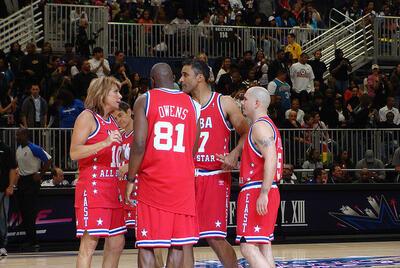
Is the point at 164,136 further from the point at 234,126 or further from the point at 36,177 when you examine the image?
the point at 36,177

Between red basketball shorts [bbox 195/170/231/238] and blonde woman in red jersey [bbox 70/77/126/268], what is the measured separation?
3.20 feet

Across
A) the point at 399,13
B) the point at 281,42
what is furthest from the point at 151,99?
the point at 399,13

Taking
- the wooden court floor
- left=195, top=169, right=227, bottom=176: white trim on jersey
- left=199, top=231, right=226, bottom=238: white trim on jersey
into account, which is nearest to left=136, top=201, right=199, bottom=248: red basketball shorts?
left=199, top=231, right=226, bottom=238: white trim on jersey

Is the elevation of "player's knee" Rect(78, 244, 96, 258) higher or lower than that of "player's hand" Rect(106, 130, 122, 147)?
lower

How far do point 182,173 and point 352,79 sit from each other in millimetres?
18284

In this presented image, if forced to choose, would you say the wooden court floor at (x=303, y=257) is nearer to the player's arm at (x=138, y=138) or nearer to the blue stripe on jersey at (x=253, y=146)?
the blue stripe on jersey at (x=253, y=146)

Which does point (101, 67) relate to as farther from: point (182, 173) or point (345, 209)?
point (182, 173)

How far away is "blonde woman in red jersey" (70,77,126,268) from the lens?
31.8 ft

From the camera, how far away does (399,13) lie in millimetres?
29984

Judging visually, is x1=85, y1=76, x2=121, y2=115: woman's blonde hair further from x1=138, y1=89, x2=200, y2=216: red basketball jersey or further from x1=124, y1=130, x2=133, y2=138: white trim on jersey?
x1=124, y1=130, x2=133, y2=138: white trim on jersey

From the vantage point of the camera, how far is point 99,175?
9828 millimetres

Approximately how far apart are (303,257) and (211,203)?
5410 mm

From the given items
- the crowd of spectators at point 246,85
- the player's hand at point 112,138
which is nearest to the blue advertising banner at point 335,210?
the crowd of spectators at point 246,85

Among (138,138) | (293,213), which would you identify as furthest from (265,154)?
(293,213)
